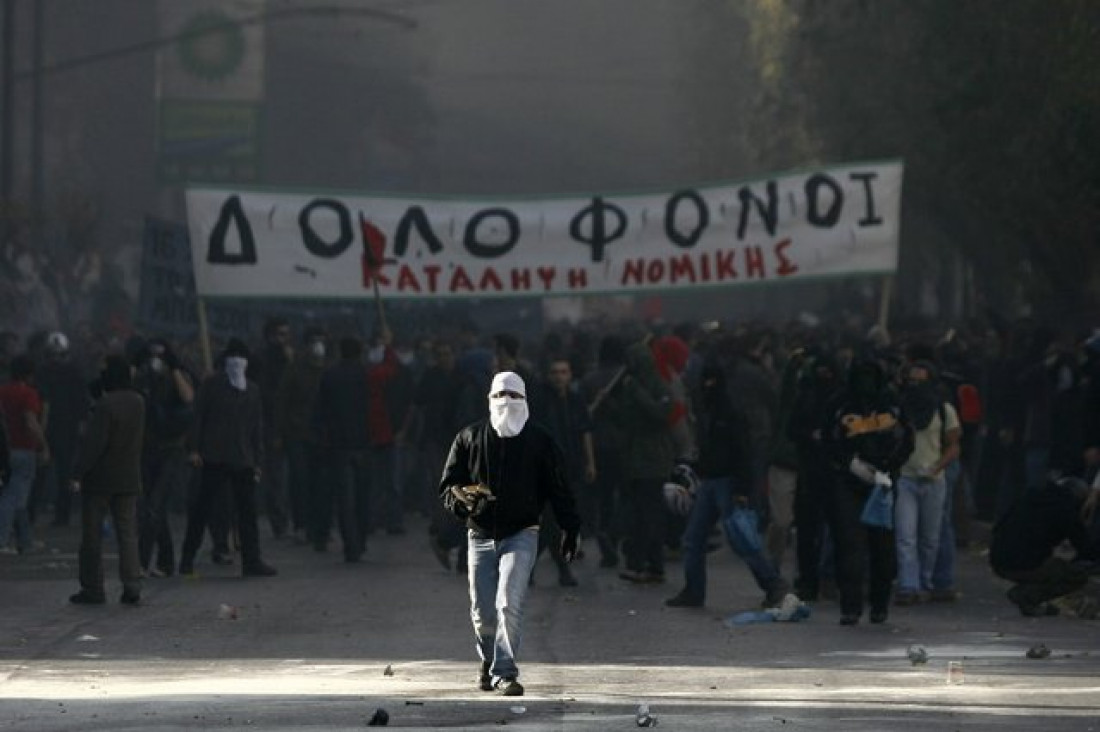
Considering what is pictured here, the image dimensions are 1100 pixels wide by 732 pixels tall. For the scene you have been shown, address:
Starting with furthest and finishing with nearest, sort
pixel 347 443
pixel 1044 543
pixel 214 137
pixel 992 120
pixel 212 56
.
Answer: pixel 212 56 → pixel 214 137 → pixel 992 120 → pixel 347 443 → pixel 1044 543

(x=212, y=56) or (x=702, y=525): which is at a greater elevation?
(x=212, y=56)

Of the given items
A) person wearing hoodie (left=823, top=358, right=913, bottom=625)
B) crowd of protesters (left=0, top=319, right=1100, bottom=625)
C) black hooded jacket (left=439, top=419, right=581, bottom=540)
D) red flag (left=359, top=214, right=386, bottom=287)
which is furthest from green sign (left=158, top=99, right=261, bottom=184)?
black hooded jacket (left=439, top=419, right=581, bottom=540)

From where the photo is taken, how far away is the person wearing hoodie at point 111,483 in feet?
59.4

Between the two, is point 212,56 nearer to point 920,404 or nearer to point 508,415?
point 920,404

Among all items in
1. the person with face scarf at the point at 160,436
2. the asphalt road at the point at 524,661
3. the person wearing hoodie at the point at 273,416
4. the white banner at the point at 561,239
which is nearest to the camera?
the asphalt road at the point at 524,661

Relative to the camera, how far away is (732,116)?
7819 centimetres

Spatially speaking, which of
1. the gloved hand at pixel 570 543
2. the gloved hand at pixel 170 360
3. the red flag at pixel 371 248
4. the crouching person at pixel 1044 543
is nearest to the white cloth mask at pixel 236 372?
the gloved hand at pixel 170 360

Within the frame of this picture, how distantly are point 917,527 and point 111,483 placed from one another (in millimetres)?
4988

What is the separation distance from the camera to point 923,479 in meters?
18.4

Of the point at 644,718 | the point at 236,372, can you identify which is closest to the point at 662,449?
the point at 236,372

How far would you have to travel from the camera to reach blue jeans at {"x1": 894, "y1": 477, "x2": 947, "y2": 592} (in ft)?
Answer: 59.7

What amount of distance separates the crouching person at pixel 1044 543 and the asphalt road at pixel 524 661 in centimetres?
28

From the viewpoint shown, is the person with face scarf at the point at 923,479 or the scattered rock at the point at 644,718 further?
the person with face scarf at the point at 923,479

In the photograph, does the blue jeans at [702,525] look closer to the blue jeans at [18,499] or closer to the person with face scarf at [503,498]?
the person with face scarf at [503,498]
